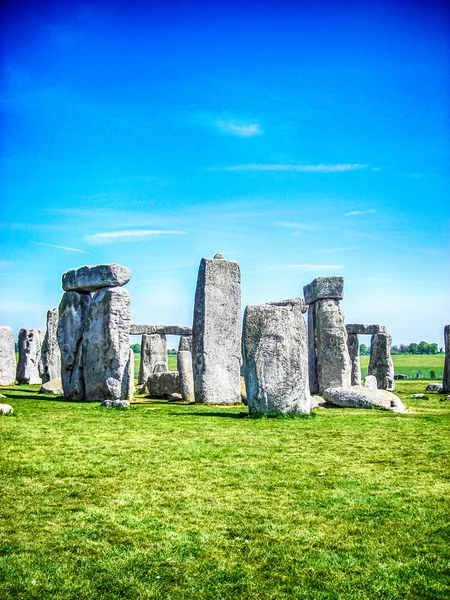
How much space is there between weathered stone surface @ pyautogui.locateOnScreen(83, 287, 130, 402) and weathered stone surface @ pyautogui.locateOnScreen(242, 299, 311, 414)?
4054 mm

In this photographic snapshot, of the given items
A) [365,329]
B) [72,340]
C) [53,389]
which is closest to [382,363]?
[365,329]

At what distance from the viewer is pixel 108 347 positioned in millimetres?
13883

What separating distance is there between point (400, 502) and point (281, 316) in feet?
18.7

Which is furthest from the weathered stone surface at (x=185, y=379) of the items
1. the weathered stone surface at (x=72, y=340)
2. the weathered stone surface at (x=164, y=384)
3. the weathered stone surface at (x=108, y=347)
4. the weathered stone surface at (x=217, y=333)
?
the weathered stone surface at (x=72, y=340)

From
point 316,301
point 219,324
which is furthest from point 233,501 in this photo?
point 316,301

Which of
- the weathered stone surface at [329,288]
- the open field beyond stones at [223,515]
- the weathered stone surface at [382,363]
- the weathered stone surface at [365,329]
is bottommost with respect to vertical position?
the open field beyond stones at [223,515]

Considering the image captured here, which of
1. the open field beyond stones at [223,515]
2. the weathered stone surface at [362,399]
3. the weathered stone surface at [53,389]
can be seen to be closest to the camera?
the open field beyond stones at [223,515]

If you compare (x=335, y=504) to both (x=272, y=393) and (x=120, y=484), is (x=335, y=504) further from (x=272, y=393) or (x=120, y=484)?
(x=272, y=393)

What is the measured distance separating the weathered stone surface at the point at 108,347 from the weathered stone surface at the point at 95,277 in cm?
20

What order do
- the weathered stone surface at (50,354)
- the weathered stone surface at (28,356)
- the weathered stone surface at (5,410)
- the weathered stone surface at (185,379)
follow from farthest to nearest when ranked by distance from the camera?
the weathered stone surface at (28,356), the weathered stone surface at (50,354), the weathered stone surface at (185,379), the weathered stone surface at (5,410)

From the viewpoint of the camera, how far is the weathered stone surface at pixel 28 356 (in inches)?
922

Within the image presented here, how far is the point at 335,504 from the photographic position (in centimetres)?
529

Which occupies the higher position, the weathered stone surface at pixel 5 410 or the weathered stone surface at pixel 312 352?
the weathered stone surface at pixel 312 352

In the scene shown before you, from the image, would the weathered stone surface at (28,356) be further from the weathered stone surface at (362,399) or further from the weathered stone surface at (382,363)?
the weathered stone surface at (362,399)
